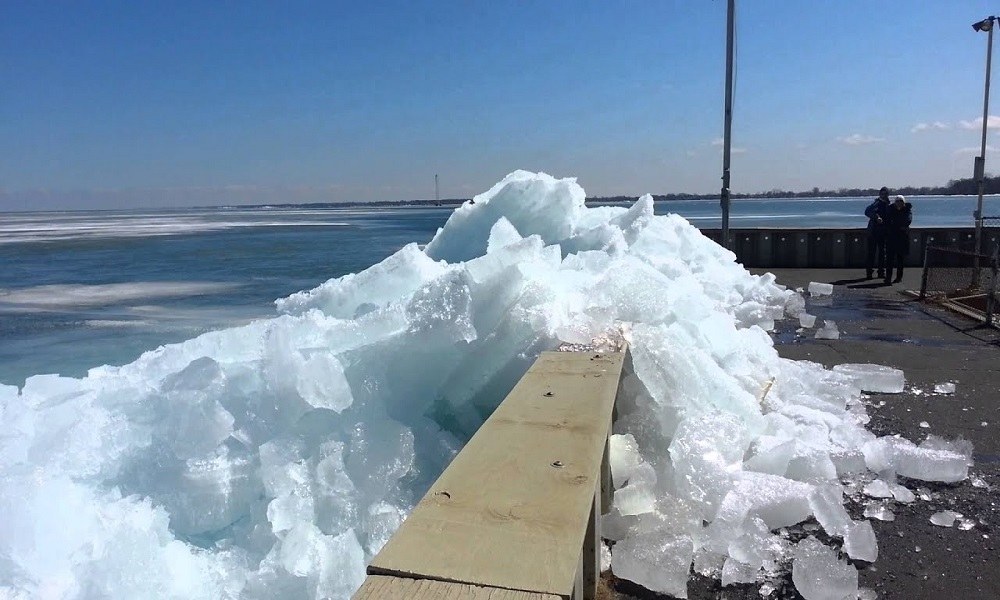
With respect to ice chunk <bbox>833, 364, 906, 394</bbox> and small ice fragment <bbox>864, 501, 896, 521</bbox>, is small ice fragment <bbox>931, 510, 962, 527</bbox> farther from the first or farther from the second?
ice chunk <bbox>833, 364, 906, 394</bbox>

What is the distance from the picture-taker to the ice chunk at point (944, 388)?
20.5ft

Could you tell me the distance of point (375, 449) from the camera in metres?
4.03

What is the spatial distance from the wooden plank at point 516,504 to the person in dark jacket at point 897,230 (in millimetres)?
12187

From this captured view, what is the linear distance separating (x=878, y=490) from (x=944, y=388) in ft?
9.11

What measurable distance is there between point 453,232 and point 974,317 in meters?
7.14

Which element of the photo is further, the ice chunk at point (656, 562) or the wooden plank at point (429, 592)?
the ice chunk at point (656, 562)

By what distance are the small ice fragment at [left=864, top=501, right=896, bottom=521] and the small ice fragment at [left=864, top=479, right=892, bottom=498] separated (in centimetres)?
11

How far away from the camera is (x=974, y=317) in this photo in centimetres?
952

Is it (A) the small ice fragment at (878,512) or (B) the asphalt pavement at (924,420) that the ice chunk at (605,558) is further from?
(A) the small ice fragment at (878,512)

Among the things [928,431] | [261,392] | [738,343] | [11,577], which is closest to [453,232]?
[738,343]

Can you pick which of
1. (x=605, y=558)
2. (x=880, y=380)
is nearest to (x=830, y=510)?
(x=605, y=558)

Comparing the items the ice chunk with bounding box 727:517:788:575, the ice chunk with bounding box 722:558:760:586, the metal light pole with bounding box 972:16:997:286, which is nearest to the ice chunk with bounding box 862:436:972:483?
the ice chunk with bounding box 727:517:788:575

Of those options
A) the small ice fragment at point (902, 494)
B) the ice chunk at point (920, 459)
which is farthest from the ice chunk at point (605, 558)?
the ice chunk at point (920, 459)

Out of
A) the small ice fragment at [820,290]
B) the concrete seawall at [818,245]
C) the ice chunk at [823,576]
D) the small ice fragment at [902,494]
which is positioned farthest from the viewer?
the concrete seawall at [818,245]
